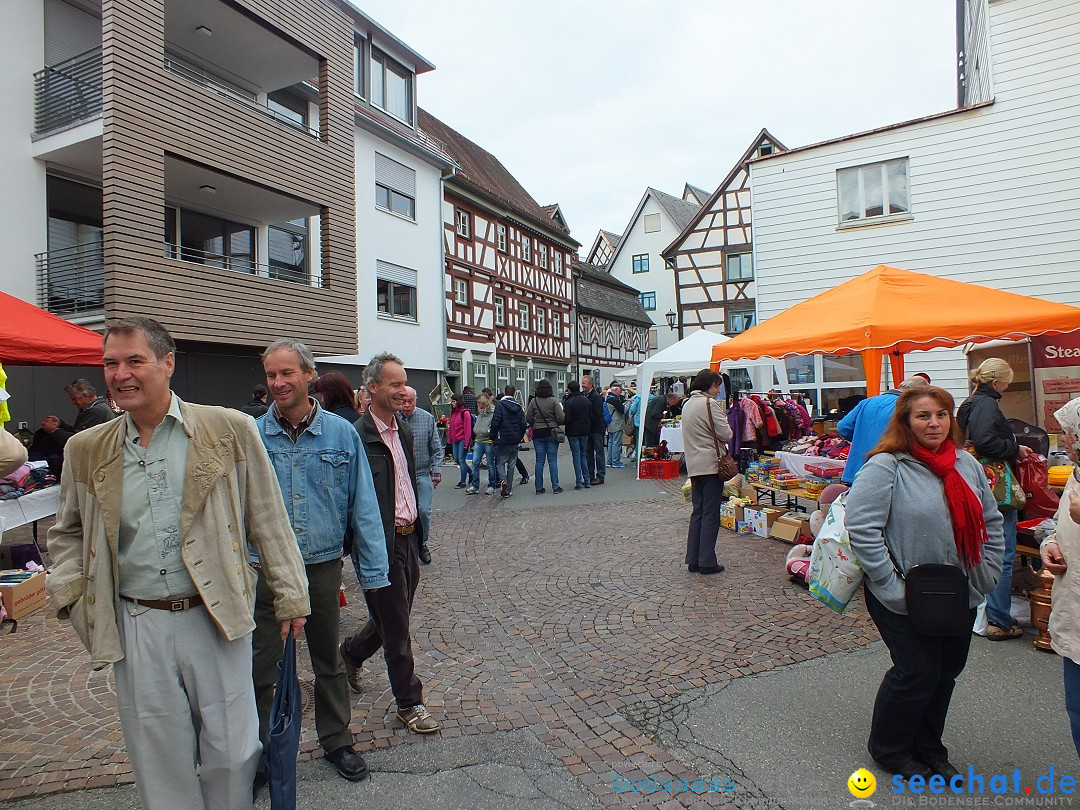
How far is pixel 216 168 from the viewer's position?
42.8 ft

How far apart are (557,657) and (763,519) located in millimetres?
4098

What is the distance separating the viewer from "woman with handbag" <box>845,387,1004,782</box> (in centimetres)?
279

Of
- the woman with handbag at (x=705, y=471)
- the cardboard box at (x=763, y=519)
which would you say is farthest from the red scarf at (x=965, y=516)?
the cardboard box at (x=763, y=519)

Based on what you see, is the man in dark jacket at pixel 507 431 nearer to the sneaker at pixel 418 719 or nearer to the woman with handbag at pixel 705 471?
the woman with handbag at pixel 705 471

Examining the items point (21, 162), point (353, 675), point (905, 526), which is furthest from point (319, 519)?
point (21, 162)

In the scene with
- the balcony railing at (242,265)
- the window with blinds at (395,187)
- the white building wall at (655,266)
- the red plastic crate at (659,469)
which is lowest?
the red plastic crate at (659,469)

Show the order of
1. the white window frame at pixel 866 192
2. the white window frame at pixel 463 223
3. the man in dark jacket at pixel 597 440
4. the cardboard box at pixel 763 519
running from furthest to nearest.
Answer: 1. the white window frame at pixel 463 223
2. the white window frame at pixel 866 192
3. the man in dark jacket at pixel 597 440
4. the cardboard box at pixel 763 519

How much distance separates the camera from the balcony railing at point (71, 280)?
11.9 metres

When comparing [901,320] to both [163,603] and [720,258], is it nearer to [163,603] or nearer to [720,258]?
[163,603]

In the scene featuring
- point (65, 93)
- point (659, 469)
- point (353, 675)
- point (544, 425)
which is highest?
point (65, 93)

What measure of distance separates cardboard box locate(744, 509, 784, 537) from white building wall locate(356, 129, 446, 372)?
13.4 meters

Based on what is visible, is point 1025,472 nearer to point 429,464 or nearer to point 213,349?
point 429,464

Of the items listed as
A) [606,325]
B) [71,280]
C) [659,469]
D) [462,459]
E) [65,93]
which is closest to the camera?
[65,93]

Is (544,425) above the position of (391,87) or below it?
below
